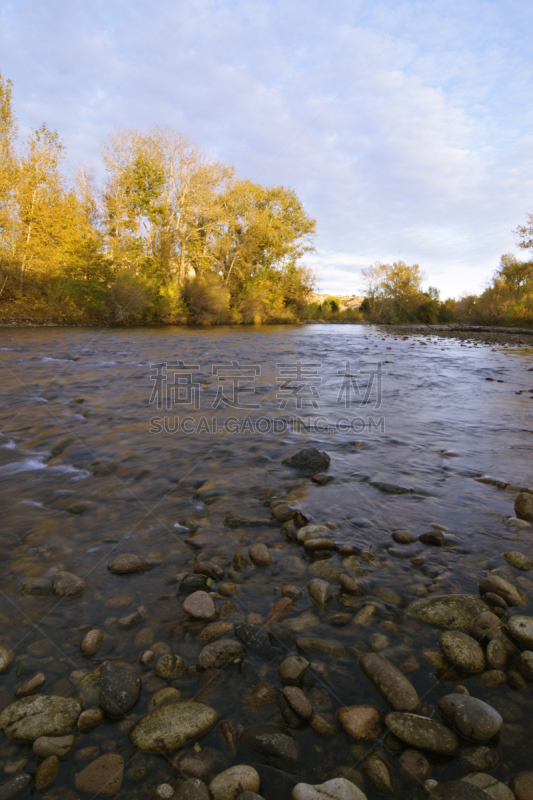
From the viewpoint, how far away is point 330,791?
1.40m

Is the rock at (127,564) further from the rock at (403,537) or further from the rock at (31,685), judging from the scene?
the rock at (403,537)

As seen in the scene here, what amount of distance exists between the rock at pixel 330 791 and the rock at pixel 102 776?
26.7 inches

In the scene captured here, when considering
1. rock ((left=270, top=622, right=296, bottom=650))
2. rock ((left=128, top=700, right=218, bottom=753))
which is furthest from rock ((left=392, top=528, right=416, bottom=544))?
rock ((left=128, top=700, right=218, bottom=753))

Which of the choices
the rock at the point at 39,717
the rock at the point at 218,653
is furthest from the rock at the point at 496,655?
the rock at the point at 39,717

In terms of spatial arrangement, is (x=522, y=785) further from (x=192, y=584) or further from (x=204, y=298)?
(x=204, y=298)

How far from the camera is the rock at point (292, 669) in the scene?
1884 mm

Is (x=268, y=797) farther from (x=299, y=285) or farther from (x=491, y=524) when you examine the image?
(x=299, y=285)

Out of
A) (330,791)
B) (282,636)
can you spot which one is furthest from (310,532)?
(330,791)

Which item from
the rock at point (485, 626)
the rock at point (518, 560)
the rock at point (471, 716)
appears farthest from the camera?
the rock at point (518, 560)

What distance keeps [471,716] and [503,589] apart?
40.5 inches

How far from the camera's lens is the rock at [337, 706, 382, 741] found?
64.3 inches

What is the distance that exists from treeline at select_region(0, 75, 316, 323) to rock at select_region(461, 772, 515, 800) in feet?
113

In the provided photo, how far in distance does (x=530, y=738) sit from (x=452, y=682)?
336mm

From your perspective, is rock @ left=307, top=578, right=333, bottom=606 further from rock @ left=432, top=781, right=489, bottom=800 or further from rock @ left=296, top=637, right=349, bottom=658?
rock @ left=432, top=781, right=489, bottom=800
